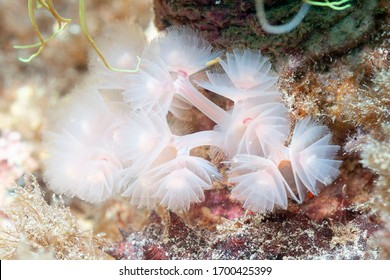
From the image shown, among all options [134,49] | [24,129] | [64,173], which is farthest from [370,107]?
[24,129]

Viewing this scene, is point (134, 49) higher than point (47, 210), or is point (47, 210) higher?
point (134, 49)

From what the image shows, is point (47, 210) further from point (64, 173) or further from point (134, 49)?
point (134, 49)

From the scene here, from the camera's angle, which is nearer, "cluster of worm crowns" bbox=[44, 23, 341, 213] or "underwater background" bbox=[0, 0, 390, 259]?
→ "underwater background" bbox=[0, 0, 390, 259]

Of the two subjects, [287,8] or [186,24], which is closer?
[287,8]

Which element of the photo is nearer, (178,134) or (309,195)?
(309,195)

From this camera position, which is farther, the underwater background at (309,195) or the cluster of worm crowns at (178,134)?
the cluster of worm crowns at (178,134)

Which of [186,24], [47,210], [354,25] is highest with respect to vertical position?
[186,24]

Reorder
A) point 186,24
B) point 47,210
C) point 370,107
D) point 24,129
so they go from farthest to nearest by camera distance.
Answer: point 24,129, point 47,210, point 186,24, point 370,107

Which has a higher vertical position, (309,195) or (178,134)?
(178,134)
